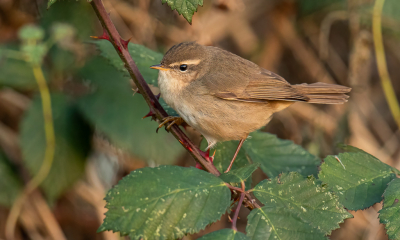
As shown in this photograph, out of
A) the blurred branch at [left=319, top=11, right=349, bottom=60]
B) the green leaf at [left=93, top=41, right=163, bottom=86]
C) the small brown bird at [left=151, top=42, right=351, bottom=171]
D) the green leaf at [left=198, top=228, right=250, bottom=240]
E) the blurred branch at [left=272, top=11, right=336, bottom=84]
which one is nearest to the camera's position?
the green leaf at [left=198, top=228, right=250, bottom=240]

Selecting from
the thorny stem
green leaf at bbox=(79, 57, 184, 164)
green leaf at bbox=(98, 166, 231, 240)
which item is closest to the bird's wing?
green leaf at bbox=(79, 57, 184, 164)

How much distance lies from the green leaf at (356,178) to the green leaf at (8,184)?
266 centimetres

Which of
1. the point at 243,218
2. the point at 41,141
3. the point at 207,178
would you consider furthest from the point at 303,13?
the point at 207,178

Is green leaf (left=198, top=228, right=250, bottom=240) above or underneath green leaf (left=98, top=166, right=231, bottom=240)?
underneath

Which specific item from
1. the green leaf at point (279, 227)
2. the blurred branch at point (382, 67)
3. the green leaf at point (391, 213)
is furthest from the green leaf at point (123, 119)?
the blurred branch at point (382, 67)

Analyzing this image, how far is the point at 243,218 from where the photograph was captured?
480cm

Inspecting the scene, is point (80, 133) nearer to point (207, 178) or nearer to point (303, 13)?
point (207, 178)

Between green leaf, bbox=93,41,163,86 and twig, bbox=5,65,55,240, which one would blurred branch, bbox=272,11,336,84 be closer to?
green leaf, bbox=93,41,163,86

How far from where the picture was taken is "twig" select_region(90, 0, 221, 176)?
1523 millimetres

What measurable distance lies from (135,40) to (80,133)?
1.46 meters

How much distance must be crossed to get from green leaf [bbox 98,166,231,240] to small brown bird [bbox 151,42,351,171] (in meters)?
0.91

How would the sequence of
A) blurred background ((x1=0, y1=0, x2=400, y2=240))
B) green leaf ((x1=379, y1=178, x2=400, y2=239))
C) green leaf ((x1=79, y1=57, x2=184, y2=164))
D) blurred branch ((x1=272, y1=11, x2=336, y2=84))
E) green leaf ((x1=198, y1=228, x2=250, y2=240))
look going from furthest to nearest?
blurred branch ((x1=272, y1=11, x2=336, y2=84))
blurred background ((x1=0, y1=0, x2=400, y2=240))
green leaf ((x1=79, y1=57, x2=184, y2=164))
green leaf ((x1=379, y1=178, x2=400, y2=239))
green leaf ((x1=198, y1=228, x2=250, y2=240))

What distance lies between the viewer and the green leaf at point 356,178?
1.61 m

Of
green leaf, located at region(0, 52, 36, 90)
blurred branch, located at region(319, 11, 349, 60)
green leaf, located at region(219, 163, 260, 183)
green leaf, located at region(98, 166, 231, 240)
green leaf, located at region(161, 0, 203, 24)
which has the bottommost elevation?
green leaf, located at region(219, 163, 260, 183)
